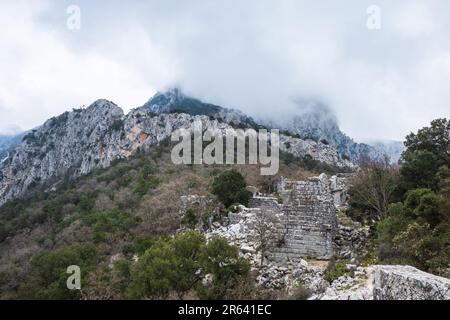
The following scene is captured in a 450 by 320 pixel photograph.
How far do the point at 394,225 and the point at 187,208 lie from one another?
12087 mm

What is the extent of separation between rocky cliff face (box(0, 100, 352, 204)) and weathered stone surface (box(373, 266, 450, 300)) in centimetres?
5677

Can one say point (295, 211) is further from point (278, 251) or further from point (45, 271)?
point (45, 271)

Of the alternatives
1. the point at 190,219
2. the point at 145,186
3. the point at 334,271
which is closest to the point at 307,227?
the point at 334,271

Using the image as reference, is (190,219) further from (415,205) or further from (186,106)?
(186,106)

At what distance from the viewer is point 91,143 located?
8031cm

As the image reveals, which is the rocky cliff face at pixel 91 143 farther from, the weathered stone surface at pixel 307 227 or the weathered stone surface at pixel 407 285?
the weathered stone surface at pixel 407 285

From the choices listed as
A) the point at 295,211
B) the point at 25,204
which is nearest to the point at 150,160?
the point at 25,204

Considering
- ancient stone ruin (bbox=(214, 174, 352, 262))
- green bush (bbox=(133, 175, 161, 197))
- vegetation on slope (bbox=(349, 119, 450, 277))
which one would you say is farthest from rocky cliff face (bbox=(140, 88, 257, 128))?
ancient stone ruin (bbox=(214, 174, 352, 262))

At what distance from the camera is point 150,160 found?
57.8 meters

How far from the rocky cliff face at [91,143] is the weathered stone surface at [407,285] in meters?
56.8

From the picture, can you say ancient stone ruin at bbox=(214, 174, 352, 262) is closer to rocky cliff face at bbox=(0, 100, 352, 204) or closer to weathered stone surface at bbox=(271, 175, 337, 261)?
weathered stone surface at bbox=(271, 175, 337, 261)

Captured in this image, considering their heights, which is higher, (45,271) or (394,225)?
(394,225)

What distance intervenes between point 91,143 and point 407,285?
79.8 m
